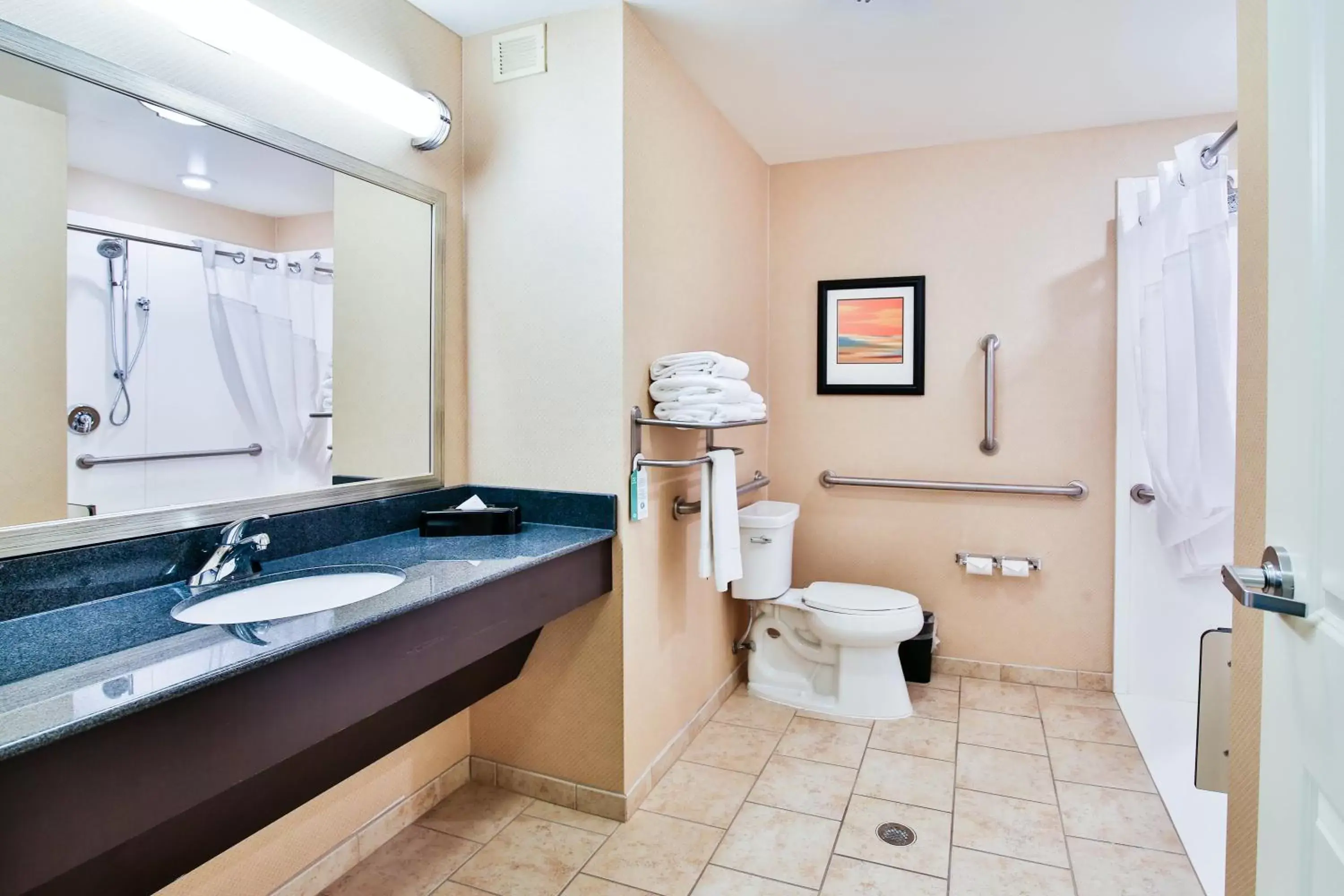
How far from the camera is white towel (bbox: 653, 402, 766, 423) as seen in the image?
2090 millimetres

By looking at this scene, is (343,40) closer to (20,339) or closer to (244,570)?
(20,339)

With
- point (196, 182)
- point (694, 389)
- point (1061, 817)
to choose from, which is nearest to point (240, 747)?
point (196, 182)

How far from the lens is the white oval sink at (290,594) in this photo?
4.47 feet

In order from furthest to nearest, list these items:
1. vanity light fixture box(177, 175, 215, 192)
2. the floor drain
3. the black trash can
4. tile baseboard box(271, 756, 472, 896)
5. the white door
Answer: the black trash can
the floor drain
tile baseboard box(271, 756, 472, 896)
vanity light fixture box(177, 175, 215, 192)
the white door

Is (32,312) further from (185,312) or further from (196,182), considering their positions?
(196,182)

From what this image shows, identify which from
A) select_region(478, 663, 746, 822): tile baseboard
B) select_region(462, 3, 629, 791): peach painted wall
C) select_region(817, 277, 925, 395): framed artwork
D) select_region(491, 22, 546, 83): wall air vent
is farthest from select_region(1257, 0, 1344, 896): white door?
select_region(817, 277, 925, 395): framed artwork

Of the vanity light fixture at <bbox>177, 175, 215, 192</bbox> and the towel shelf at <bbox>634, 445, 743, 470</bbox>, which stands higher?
the vanity light fixture at <bbox>177, 175, 215, 192</bbox>

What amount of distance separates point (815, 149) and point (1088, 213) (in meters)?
1.12

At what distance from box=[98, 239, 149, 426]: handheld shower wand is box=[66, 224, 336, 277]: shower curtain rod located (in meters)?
0.01

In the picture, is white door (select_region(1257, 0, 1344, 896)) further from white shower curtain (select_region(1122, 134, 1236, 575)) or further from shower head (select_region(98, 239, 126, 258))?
shower head (select_region(98, 239, 126, 258))

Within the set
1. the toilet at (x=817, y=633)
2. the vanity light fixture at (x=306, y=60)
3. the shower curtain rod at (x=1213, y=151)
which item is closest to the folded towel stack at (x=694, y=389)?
the toilet at (x=817, y=633)

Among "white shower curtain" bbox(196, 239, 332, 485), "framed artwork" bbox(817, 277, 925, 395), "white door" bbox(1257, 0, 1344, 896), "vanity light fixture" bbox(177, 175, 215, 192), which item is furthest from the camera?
"framed artwork" bbox(817, 277, 925, 395)

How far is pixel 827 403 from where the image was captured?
3264 millimetres

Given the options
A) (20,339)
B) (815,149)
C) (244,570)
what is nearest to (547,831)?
(244,570)
